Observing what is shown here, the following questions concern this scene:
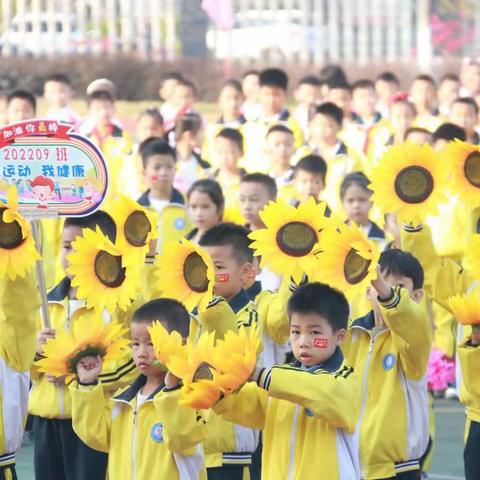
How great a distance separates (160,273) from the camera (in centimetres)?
662

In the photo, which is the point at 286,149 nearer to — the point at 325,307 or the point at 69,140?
the point at 69,140

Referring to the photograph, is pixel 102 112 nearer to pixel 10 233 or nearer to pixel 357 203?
pixel 357 203

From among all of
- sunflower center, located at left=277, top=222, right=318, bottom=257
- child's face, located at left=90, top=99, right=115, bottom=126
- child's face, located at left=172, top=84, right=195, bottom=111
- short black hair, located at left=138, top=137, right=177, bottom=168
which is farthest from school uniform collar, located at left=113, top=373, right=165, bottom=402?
child's face, located at left=172, top=84, right=195, bottom=111

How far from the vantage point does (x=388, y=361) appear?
6.96 metres

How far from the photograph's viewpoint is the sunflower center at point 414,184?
Result: 7.26 meters

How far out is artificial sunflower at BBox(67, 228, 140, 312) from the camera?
6.70 m

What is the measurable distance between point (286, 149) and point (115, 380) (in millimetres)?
4992

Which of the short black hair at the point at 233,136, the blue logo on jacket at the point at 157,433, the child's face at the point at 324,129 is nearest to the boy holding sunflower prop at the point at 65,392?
the blue logo on jacket at the point at 157,433

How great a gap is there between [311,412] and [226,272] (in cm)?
161

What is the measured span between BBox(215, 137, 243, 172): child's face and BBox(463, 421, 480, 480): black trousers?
16.1 feet

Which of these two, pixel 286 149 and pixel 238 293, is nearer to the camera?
pixel 238 293

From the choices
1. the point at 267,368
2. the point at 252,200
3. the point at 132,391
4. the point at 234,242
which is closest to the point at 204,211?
the point at 252,200

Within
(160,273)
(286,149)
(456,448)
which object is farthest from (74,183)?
(286,149)

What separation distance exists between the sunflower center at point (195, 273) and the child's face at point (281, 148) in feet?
16.9
